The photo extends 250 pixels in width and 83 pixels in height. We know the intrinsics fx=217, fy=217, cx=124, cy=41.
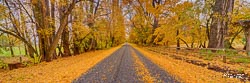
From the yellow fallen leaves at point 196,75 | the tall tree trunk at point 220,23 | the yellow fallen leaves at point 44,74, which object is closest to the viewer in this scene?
the yellow fallen leaves at point 196,75

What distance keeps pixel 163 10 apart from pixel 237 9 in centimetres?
792

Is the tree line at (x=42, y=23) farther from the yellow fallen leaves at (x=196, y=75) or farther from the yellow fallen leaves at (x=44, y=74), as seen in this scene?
the yellow fallen leaves at (x=196, y=75)

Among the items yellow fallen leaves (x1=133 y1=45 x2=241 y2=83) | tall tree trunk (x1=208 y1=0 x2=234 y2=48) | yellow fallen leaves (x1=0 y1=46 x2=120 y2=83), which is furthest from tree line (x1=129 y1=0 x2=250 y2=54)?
yellow fallen leaves (x1=0 y1=46 x2=120 y2=83)

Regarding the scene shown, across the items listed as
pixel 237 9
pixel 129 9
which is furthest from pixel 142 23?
pixel 237 9

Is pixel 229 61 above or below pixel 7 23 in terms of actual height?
below

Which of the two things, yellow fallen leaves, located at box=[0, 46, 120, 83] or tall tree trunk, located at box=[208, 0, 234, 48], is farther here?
tall tree trunk, located at box=[208, 0, 234, 48]

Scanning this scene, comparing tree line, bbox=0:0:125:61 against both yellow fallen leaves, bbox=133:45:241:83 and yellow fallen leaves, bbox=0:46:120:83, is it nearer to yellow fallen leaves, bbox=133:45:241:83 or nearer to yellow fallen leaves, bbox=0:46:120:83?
yellow fallen leaves, bbox=0:46:120:83

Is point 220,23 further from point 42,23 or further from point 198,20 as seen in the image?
point 42,23

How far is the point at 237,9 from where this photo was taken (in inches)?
861

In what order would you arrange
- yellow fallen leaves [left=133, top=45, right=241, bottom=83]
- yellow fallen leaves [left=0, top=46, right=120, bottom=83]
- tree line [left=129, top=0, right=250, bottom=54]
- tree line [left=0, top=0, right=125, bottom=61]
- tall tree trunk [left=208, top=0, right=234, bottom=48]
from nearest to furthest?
yellow fallen leaves [left=133, top=45, right=241, bottom=83] → yellow fallen leaves [left=0, top=46, right=120, bottom=83] → tree line [left=0, top=0, right=125, bottom=61] → tall tree trunk [left=208, top=0, right=234, bottom=48] → tree line [left=129, top=0, right=250, bottom=54]

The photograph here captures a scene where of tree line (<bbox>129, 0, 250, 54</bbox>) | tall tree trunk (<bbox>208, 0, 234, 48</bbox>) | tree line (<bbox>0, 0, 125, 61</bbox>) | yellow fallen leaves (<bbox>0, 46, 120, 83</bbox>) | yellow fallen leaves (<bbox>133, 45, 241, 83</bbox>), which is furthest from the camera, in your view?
tree line (<bbox>129, 0, 250, 54</bbox>)

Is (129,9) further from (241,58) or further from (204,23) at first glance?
(241,58)

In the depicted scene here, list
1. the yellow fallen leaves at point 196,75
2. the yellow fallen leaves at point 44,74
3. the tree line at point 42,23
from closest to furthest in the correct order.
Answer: the yellow fallen leaves at point 196,75, the yellow fallen leaves at point 44,74, the tree line at point 42,23

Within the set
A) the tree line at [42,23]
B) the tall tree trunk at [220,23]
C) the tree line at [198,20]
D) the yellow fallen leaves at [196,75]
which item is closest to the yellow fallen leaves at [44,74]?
the tree line at [42,23]
